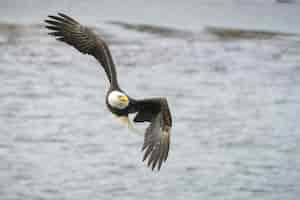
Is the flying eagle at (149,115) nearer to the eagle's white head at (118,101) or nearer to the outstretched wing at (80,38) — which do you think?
the eagle's white head at (118,101)

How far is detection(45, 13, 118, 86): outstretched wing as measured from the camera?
27.0 feet

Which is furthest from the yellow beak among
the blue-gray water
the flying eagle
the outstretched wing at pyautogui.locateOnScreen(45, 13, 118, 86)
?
the blue-gray water

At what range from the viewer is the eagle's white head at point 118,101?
299 inches

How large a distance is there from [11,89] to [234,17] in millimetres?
7412

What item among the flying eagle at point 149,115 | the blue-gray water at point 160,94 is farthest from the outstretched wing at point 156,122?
the blue-gray water at point 160,94

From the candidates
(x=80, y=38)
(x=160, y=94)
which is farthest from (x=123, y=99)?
(x=160, y=94)

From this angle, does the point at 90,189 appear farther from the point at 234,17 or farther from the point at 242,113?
the point at 234,17

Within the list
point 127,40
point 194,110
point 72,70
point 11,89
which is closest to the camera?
point 194,110

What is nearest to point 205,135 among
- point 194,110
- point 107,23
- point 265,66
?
point 194,110

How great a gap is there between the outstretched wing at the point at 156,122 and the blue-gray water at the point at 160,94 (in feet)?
16.4

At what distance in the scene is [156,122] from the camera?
25.4ft

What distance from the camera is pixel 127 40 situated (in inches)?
839

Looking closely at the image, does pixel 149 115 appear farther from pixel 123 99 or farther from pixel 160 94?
pixel 160 94

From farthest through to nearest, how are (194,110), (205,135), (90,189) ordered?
(194,110), (205,135), (90,189)
